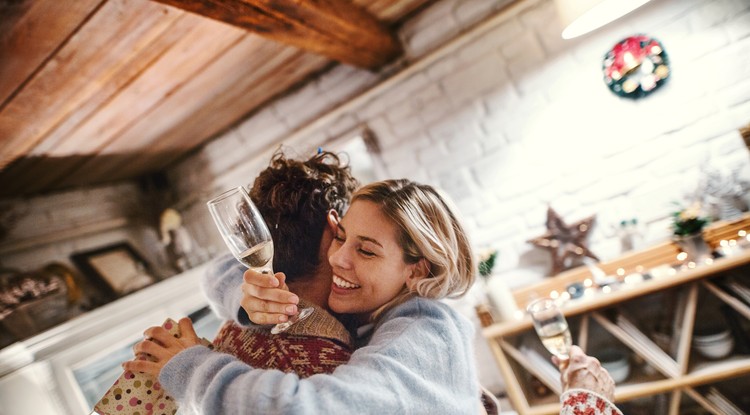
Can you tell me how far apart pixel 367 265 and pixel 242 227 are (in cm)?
23

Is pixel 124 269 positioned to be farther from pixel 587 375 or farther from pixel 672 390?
pixel 672 390

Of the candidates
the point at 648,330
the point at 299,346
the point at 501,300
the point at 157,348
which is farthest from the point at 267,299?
the point at 648,330

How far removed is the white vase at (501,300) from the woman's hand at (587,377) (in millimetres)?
1037

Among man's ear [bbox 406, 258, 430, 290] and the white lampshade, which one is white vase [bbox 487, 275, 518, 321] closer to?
the white lampshade

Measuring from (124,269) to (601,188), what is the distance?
105 inches

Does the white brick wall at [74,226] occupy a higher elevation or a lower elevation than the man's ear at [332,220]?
higher

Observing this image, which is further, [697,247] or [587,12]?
[697,247]

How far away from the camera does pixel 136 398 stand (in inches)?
29.0

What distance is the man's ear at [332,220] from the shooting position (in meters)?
0.92

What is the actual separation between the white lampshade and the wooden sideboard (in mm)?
975

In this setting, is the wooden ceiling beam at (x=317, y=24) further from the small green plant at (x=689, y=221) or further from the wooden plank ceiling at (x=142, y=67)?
the small green plant at (x=689, y=221)

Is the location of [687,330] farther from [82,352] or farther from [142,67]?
[82,352]

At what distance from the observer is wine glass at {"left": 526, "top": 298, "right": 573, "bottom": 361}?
104 centimetres

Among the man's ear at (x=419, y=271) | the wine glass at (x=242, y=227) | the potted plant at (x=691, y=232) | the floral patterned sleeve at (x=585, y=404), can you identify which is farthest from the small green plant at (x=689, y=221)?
the wine glass at (x=242, y=227)
